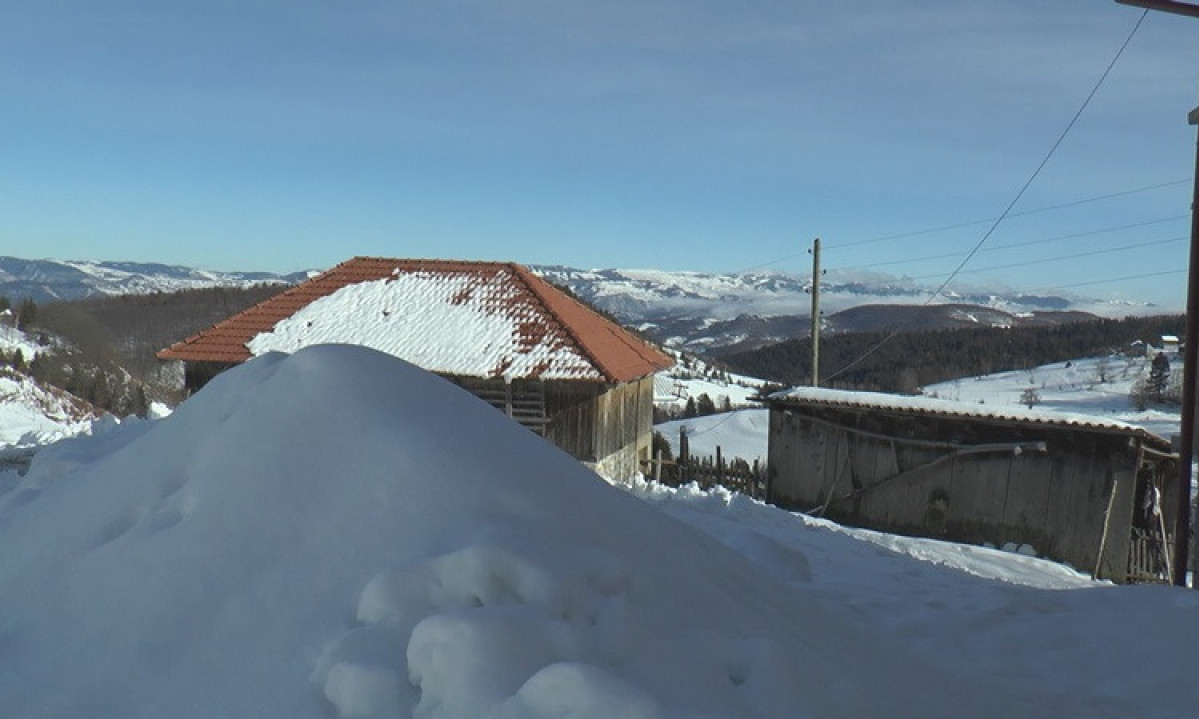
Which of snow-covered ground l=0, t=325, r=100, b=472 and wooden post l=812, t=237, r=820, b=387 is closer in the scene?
wooden post l=812, t=237, r=820, b=387

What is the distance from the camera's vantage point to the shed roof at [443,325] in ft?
53.8

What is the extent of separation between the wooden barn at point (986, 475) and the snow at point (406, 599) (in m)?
7.41

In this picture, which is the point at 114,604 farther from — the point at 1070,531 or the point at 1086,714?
the point at 1070,531

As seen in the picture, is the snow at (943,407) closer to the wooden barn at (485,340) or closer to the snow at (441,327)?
the wooden barn at (485,340)

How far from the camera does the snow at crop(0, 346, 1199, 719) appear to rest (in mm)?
2557

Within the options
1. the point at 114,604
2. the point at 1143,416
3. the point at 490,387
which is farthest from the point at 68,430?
the point at 1143,416

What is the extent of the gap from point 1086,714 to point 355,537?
336 centimetres

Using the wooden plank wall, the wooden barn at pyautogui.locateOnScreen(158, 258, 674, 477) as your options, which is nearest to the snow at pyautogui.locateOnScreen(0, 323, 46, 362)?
the wooden barn at pyautogui.locateOnScreen(158, 258, 674, 477)

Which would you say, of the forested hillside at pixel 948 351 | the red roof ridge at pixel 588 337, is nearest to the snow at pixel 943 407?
the red roof ridge at pixel 588 337

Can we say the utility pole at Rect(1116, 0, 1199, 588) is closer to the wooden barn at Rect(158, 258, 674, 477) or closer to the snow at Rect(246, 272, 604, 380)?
the wooden barn at Rect(158, 258, 674, 477)

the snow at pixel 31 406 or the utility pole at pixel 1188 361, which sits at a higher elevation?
the utility pole at pixel 1188 361

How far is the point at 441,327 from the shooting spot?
1756 centimetres

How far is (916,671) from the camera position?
13.4 feet

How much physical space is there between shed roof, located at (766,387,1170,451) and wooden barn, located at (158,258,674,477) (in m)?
3.86
